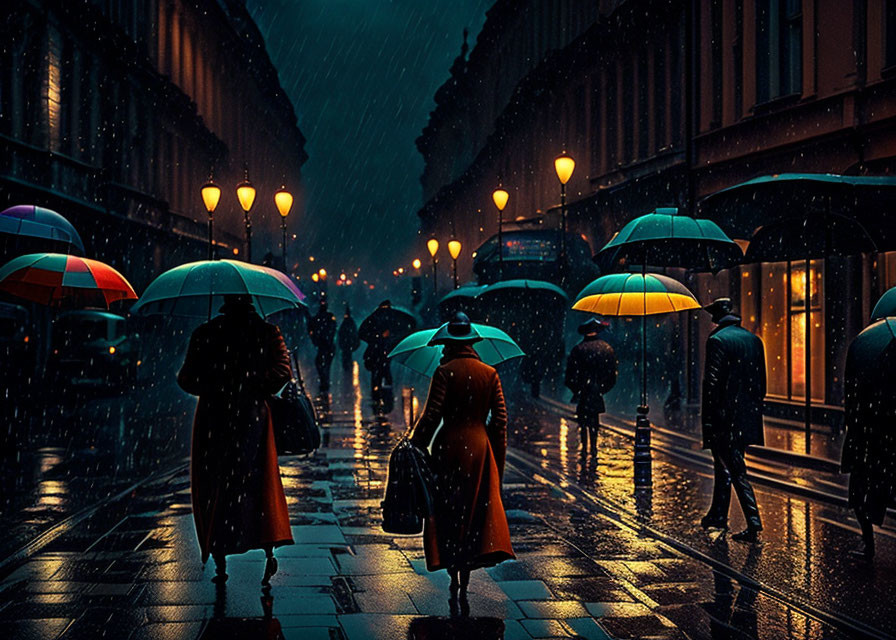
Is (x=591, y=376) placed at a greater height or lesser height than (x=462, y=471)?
greater

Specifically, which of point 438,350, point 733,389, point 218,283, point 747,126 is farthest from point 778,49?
point 218,283

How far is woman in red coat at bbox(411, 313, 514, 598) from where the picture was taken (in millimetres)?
5945

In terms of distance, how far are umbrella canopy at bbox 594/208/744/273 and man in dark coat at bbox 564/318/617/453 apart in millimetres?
1147

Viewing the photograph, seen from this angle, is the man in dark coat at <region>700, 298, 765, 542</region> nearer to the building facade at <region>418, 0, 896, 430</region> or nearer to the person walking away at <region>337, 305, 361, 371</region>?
the building facade at <region>418, 0, 896, 430</region>

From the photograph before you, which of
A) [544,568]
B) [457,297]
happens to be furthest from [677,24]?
[544,568]

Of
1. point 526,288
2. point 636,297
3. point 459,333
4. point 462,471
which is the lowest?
point 462,471

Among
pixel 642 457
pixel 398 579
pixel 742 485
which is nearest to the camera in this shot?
pixel 398 579

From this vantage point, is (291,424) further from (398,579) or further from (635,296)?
(635,296)

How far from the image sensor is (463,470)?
19.7ft

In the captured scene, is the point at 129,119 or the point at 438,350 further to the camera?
the point at 129,119

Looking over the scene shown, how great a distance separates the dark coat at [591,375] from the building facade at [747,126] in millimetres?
3452

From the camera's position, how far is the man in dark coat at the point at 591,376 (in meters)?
13.1

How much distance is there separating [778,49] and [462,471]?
15241 millimetres

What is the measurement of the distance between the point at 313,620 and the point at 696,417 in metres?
13.4
